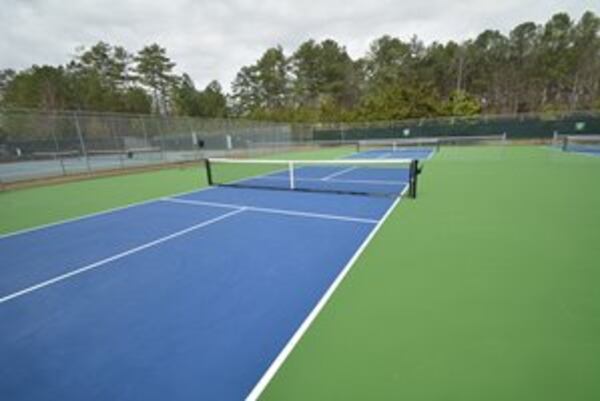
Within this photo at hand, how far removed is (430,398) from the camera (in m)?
1.93

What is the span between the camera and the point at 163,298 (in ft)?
10.7

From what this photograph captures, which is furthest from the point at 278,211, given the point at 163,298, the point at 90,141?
the point at 90,141

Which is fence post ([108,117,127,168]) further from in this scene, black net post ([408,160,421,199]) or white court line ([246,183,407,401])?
white court line ([246,183,407,401])

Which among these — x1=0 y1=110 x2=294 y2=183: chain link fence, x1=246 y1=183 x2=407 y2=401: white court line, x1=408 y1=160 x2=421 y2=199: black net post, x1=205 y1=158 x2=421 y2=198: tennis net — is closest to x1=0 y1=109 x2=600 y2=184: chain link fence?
x1=0 y1=110 x2=294 y2=183: chain link fence

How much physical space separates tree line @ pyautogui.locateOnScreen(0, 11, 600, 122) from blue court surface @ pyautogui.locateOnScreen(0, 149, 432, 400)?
38180 millimetres

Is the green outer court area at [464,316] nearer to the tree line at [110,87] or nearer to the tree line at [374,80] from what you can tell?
the tree line at [374,80]

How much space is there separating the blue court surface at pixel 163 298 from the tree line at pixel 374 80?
1503 inches

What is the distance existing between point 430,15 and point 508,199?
2919 cm

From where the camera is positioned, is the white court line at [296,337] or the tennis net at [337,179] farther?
the tennis net at [337,179]

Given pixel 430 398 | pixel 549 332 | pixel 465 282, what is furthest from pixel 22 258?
pixel 549 332

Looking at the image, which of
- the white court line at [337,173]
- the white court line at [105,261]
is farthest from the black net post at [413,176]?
the white court line at [105,261]

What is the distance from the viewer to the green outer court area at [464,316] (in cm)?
203

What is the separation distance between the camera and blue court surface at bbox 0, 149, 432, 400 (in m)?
2.20

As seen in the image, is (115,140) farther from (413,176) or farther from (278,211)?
(413,176)
